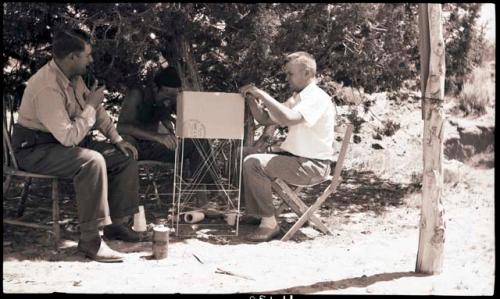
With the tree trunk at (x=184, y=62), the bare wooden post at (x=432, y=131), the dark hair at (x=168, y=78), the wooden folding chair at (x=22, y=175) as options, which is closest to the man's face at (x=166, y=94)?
the dark hair at (x=168, y=78)

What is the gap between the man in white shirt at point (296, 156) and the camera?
20.1 feet

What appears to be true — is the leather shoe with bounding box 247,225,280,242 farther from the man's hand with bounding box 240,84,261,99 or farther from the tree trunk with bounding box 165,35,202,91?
the tree trunk with bounding box 165,35,202,91

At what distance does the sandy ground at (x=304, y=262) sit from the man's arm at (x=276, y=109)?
3.62 ft

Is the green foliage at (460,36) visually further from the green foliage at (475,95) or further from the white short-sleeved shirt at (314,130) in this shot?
the green foliage at (475,95)

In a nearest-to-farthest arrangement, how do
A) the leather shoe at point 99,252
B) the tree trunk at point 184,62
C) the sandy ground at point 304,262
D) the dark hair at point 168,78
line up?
1. the sandy ground at point 304,262
2. the leather shoe at point 99,252
3. the dark hair at point 168,78
4. the tree trunk at point 184,62

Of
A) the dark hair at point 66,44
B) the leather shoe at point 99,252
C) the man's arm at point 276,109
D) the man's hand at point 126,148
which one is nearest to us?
the leather shoe at point 99,252

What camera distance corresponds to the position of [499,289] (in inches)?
192

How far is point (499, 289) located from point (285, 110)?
2216 mm

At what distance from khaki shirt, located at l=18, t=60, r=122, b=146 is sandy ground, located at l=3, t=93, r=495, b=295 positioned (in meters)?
0.98

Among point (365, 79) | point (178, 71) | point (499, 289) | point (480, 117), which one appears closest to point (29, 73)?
point (178, 71)

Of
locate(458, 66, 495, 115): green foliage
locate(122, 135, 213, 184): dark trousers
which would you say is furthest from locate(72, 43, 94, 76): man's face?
locate(458, 66, 495, 115): green foliage

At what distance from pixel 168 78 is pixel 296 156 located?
1559 mm

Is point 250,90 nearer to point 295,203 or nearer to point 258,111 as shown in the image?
point 258,111

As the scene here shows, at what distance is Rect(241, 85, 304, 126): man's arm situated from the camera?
5879 mm
